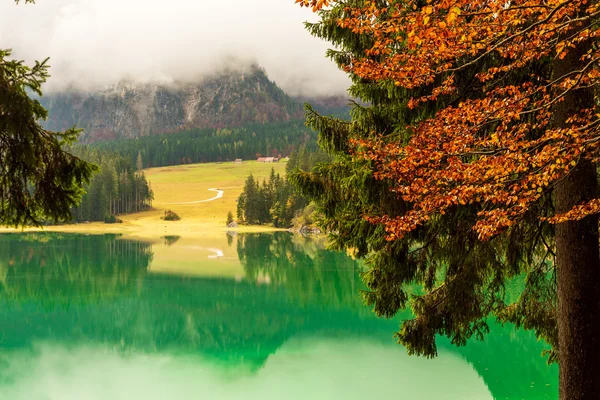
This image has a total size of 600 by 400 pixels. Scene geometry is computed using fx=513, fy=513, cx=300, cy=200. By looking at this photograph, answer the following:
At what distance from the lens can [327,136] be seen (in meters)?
9.92

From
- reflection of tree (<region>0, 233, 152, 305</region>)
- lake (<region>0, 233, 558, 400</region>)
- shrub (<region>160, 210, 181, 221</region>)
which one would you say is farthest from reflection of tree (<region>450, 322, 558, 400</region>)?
shrub (<region>160, 210, 181, 221</region>)

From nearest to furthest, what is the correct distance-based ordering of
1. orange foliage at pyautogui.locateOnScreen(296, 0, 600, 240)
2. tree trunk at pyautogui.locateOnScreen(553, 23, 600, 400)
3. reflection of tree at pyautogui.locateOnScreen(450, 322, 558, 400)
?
orange foliage at pyautogui.locateOnScreen(296, 0, 600, 240), tree trunk at pyautogui.locateOnScreen(553, 23, 600, 400), reflection of tree at pyautogui.locateOnScreen(450, 322, 558, 400)

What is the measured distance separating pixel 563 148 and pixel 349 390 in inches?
487

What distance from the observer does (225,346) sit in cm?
2075

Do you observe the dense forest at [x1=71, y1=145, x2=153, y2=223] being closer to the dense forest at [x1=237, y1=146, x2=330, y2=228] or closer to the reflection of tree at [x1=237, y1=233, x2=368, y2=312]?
the dense forest at [x1=237, y1=146, x2=330, y2=228]

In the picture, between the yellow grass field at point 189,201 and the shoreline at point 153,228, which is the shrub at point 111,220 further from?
the yellow grass field at point 189,201

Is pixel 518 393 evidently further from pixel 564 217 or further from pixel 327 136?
pixel 564 217

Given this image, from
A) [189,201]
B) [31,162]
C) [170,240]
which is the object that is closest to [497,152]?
[31,162]

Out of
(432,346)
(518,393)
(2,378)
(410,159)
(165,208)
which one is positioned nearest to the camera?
(410,159)

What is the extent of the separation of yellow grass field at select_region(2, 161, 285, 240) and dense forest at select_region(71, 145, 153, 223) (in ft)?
8.67

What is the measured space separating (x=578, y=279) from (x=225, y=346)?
16.7m

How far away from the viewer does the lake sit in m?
15.7

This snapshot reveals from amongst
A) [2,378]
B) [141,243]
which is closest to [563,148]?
[2,378]

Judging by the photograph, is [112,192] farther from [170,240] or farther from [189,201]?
[170,240]
